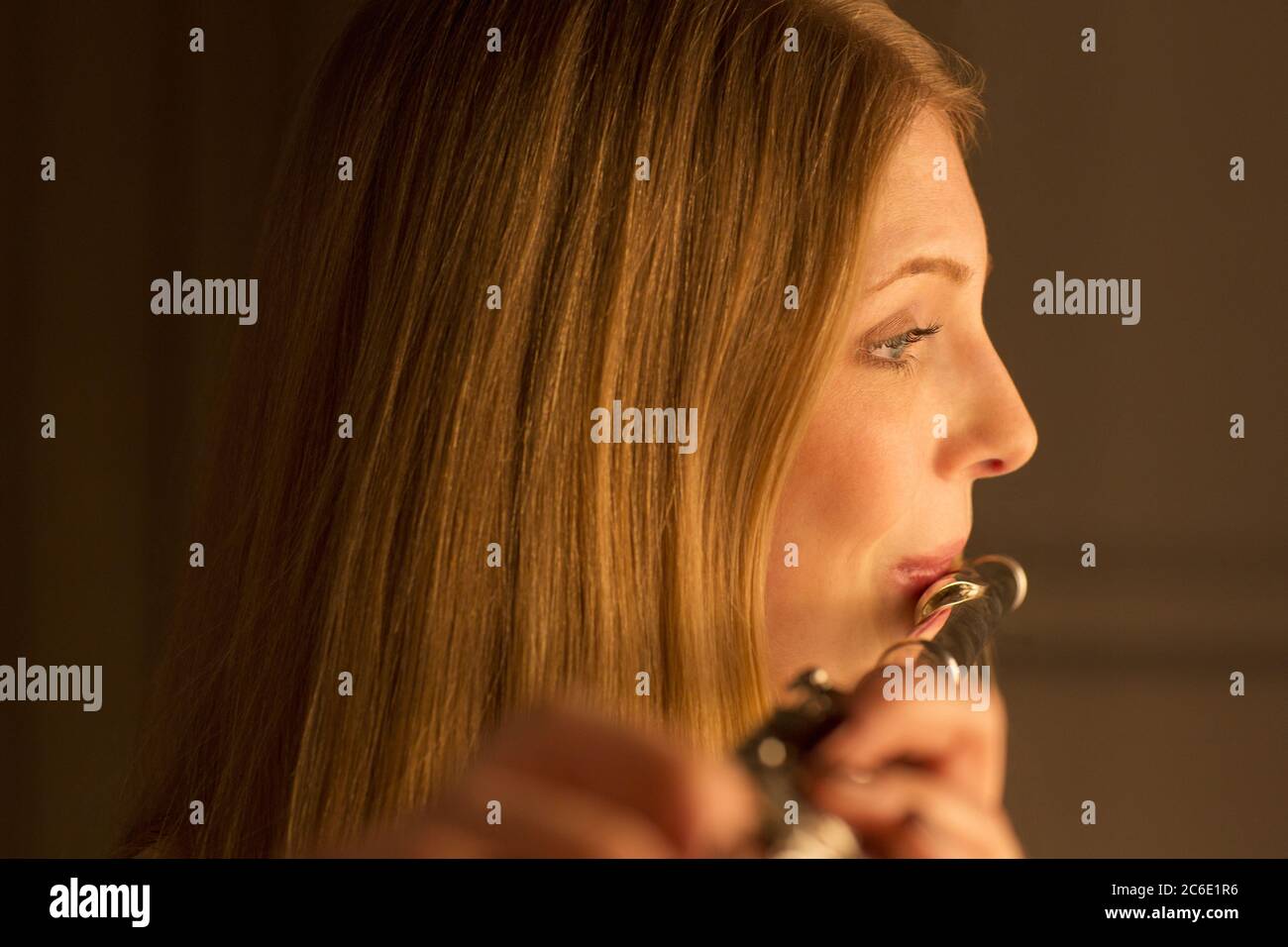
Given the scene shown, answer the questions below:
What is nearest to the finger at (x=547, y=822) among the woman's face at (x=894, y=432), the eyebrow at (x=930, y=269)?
the woman's face at (x=894, y=432)

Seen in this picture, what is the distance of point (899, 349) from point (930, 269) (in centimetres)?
4

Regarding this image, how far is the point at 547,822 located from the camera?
0.42 metres

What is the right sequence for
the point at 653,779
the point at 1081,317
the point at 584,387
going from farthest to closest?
the point at 1081,317 → the point at 584,387 → the point at 653,779

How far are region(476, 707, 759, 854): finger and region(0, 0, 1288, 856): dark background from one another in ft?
0.85

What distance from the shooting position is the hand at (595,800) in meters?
0.40

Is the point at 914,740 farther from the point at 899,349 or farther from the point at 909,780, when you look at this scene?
the point at 899,349

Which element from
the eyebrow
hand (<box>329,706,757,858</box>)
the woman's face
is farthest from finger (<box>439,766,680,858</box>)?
Answer: the eyebrow

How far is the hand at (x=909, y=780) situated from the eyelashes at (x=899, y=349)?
0.17 m

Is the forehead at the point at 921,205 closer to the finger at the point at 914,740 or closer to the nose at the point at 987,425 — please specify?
the nose at the point at 987,425

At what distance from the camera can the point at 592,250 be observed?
0.52 metres

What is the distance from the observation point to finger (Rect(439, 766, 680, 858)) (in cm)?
40

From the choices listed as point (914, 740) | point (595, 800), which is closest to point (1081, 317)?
point (914, 740)
